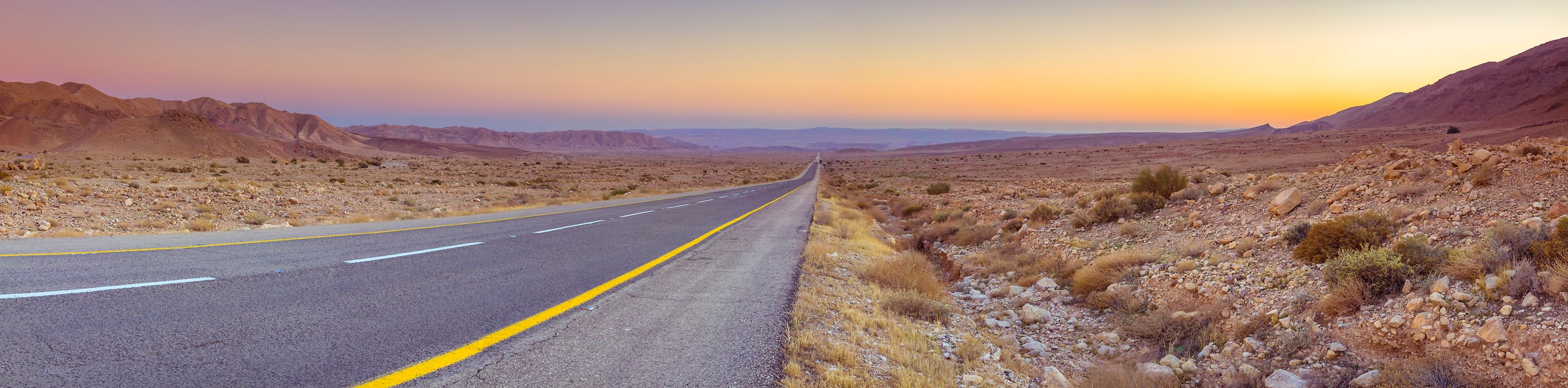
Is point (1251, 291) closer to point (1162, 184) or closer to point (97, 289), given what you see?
point (1162, 184)

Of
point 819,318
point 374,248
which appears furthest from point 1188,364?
point 374,248

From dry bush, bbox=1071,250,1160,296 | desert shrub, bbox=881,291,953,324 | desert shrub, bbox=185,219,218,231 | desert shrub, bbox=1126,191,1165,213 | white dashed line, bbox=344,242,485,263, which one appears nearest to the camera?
desert shrub, bbox=881,291,953,324

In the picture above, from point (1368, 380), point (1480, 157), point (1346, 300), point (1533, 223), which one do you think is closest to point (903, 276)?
point (1346, 300)

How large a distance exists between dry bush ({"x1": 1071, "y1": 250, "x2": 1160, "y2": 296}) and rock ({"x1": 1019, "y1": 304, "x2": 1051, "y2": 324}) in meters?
1.13

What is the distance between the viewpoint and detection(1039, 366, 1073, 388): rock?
5.68 m

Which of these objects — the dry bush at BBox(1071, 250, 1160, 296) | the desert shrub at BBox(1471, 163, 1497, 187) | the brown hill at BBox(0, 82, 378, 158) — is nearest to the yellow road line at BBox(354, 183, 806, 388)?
the dry bush at BBox(1071, 250, 1160, 296)

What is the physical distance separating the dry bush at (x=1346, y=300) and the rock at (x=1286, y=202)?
4963mm

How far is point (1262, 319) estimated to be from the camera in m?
6.51

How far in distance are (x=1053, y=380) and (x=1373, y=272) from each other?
3421 mm

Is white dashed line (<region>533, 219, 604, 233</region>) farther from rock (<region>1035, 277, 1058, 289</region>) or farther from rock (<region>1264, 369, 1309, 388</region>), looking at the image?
rock (<region>1264, 369, 1309, 388</region>)

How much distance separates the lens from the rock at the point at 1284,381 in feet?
16.9

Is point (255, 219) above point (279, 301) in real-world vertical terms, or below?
below

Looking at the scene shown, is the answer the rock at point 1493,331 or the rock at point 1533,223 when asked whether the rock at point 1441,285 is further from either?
the rock at point 1533,223

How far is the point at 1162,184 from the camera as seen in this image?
15.1 m
